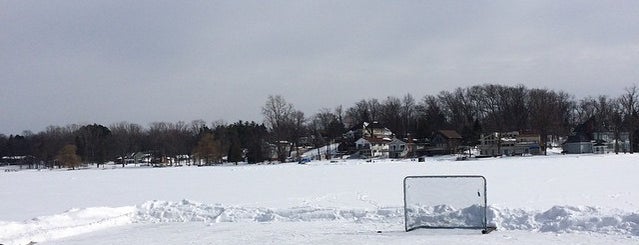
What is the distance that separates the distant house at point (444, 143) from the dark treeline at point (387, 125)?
1960 mm

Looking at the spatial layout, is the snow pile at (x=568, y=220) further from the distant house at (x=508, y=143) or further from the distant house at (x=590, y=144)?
the distant house at (x=508, y=143)

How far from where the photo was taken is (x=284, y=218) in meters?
15.8

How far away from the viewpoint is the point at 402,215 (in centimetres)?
1503

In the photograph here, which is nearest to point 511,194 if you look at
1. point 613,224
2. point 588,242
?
point 613,224

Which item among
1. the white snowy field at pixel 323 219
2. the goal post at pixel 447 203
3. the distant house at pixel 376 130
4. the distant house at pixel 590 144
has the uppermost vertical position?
the distant house at pixel 376 130

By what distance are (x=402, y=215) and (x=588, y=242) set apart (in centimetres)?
506

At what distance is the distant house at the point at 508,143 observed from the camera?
92.9m

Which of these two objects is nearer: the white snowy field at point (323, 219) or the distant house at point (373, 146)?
the white snowy field at point (323, 219)

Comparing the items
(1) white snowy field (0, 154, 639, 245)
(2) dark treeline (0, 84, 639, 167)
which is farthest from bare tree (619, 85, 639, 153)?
(1) white snowy field (0, 154, 639, 245)

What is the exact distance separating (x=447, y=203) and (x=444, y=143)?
90439 mm

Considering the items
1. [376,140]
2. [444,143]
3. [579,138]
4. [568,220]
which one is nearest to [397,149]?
[444,143]

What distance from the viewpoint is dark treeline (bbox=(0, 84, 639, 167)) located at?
3725 inches

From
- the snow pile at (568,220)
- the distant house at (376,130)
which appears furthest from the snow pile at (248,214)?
the distant house at (376,130)

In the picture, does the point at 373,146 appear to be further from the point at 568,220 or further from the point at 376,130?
the point at 568,220
